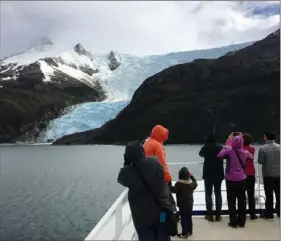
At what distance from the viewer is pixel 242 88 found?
11981cm

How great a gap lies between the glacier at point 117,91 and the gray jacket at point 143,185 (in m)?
101

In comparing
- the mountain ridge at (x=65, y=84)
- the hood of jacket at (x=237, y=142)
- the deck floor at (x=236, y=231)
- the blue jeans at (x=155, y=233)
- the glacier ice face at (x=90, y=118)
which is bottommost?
the glacier ice face at (x=90, y=118)

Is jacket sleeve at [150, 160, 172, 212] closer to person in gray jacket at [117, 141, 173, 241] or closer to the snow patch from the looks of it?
person in gray jacket at [117, 141, 173, 241]

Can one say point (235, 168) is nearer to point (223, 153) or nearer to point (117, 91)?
point (223, 153)

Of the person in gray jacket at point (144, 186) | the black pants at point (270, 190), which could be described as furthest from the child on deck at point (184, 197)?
the person in gray jacket at point (144, 186)

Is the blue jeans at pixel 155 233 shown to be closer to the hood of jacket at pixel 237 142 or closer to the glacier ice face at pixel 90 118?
the hood of jacket at pixel 237 142

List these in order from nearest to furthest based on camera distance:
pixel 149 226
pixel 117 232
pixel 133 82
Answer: pixel 149 226
pixel 117 232
pixel 133 82

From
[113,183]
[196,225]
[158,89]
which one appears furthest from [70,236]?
[158,89]

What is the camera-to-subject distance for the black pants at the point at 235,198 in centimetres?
546

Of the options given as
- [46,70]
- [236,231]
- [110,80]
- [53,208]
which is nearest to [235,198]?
[236,231]

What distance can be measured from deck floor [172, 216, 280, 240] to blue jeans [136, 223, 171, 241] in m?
1.95

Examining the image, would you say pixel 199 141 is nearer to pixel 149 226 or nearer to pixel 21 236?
pixel 21 236

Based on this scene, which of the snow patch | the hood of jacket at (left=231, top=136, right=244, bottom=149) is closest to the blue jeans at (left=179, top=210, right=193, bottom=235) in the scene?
the hood of jacket at (left=231, top=136, right=244, bottom=149)

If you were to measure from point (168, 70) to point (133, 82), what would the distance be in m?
17.6
